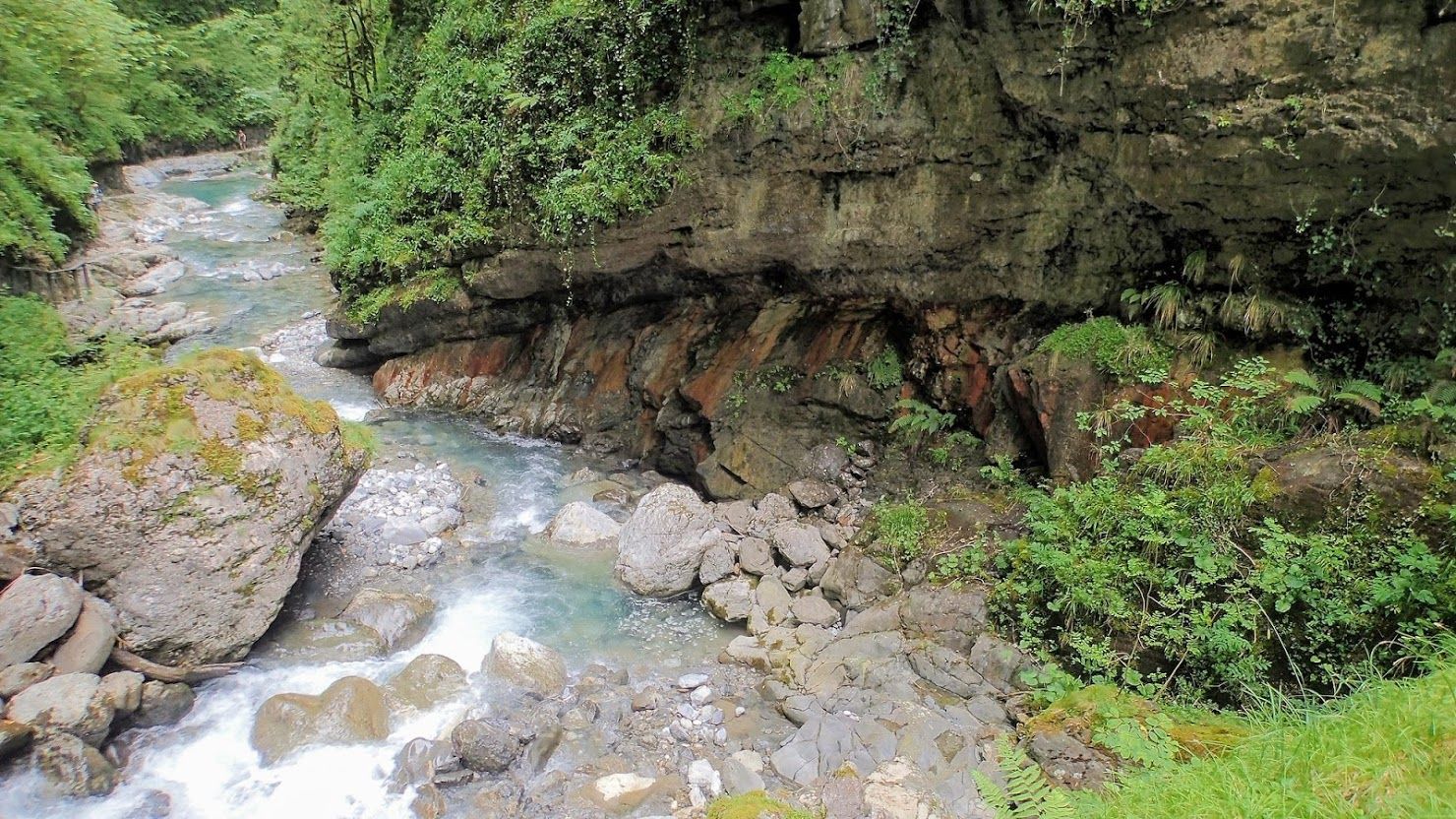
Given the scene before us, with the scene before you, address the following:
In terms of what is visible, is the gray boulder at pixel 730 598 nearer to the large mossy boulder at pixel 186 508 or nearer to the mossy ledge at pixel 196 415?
the large mossy boulder at pixel 186 508

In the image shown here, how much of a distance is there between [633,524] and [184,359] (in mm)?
5310

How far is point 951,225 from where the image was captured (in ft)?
29.6

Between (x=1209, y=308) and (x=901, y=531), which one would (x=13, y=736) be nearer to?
(x=901, y=531)

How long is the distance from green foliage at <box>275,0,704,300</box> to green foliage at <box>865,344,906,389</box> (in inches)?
153

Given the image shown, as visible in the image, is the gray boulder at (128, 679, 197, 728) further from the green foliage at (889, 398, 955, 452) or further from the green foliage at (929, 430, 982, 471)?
the green foliage at (929, 430, 982, 471)

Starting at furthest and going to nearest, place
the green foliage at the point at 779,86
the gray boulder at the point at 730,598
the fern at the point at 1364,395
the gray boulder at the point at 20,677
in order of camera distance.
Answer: the green foliage at the point at 779,86, the gray boulder at the point at 730,598, the fern at the point at 1364,395, the gray boulder at the point at 20,677

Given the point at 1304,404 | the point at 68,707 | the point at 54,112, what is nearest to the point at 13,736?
the point at 68,707

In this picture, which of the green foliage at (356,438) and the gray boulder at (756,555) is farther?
the gray boulder at (756,555)

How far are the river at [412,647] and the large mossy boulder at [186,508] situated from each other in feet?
2.42

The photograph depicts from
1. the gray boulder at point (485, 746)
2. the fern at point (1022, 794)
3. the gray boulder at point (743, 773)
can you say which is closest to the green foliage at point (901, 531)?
the gray boulder at point (743, 773)

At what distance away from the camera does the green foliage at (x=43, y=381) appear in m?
6.65

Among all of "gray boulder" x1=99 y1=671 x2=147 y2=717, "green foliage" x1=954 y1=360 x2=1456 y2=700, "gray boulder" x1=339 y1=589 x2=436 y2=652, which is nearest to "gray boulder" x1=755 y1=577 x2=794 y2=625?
"green foliage" x1=954 y1=360 x2=1456 y2=700

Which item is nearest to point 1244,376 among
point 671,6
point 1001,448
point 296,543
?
point 1001,448

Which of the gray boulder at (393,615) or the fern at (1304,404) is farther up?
the fern at (1304,404)
